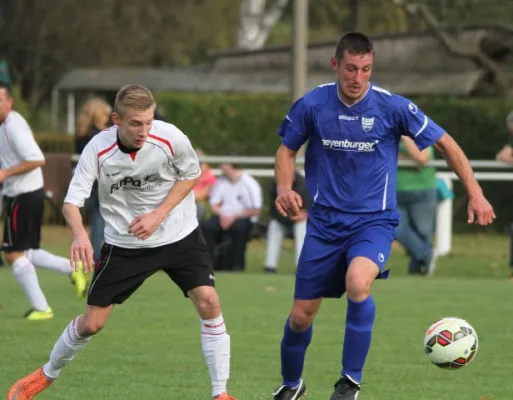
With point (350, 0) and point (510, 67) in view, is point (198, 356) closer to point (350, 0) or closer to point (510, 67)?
point (510, 67)

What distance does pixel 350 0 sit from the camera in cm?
3372

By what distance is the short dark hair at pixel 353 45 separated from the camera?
24.6 ft

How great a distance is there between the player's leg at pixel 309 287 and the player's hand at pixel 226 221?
9400mm

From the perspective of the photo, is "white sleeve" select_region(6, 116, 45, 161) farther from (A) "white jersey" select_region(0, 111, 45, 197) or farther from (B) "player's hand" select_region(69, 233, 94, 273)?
(B) "player's hand" select_region(69, 233, 94, 273)

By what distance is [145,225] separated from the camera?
23.9ft

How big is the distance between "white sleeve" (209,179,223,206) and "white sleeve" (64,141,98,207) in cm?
998

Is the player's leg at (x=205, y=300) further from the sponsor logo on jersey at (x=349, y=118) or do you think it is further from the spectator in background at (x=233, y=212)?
the spectator in background at (x=233, y=212)

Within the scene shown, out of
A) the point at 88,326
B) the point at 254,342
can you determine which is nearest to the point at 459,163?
the point at 88,326

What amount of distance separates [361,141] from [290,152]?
485 millimetres

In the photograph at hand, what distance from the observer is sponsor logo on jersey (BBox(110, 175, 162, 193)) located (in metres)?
7.52

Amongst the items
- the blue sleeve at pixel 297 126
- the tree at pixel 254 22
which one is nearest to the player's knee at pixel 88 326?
the blue sleeve at pixel 297 126

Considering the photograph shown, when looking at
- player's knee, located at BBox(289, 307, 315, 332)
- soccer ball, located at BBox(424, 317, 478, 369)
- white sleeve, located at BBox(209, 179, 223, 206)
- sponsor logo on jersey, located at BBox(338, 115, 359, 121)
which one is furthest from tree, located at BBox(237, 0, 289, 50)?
player's knee, located at BBox(289, 307, 315, 332)

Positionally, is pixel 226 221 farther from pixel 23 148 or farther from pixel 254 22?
pixel 254 22

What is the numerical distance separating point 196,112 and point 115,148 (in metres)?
17.9
